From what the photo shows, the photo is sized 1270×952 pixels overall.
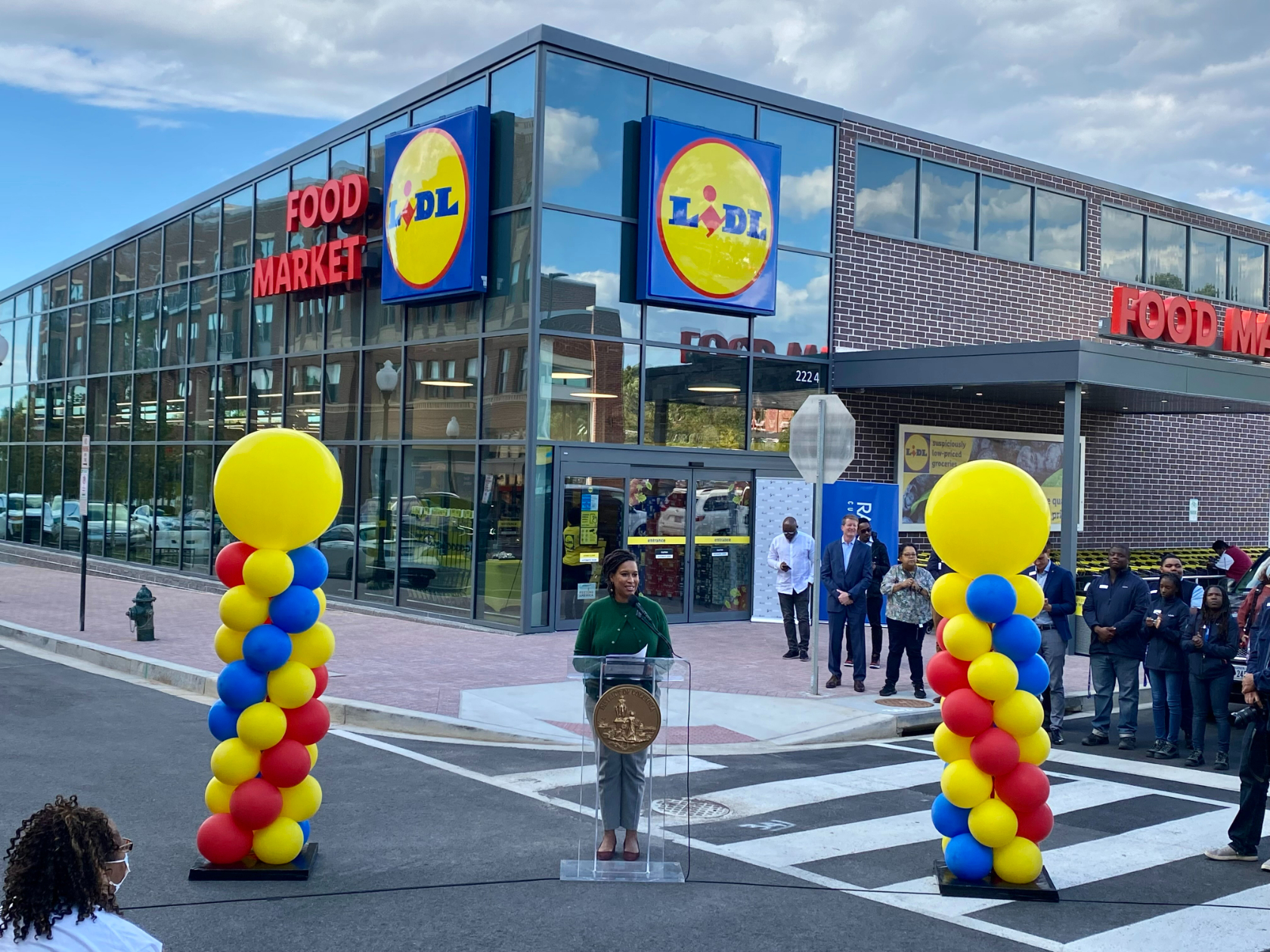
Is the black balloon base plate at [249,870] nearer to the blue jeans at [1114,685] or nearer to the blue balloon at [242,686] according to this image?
the blue balloon at [242,686]

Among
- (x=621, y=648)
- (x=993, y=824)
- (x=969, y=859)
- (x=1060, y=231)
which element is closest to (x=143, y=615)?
(x=621, y=648)

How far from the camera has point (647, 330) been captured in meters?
18.1

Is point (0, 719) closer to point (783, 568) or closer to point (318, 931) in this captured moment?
point (318, 931)

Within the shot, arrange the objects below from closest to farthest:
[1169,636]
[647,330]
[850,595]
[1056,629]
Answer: [1169,636], [1056,629], [850,595], [647,330]

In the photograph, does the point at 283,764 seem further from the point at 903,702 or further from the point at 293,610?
the point at 903,702

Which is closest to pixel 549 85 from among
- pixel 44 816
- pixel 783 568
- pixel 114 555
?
pixel 783 568

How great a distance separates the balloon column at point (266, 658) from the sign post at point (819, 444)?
7.38m

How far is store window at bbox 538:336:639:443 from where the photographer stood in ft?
56.8

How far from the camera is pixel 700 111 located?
1861 cm

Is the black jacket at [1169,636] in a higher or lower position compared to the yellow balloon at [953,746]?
higher

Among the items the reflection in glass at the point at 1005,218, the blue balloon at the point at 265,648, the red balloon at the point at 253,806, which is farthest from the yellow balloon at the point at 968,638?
the reflection in glass at the point at 1005,218

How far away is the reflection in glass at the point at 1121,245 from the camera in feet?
80.4

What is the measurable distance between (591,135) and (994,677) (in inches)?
500

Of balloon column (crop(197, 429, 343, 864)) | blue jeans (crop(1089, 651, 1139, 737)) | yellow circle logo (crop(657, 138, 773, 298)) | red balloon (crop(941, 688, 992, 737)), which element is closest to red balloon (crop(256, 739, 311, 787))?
balloon column (crop(197, 429, 343, 864))
